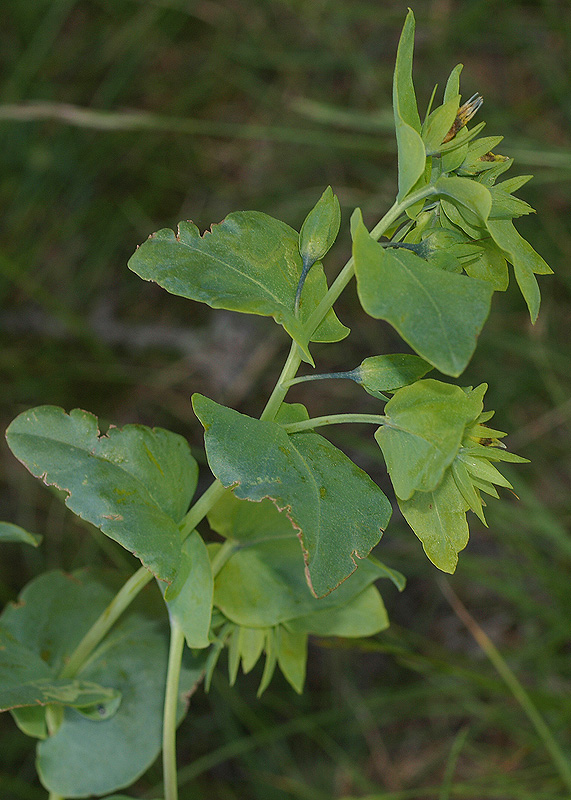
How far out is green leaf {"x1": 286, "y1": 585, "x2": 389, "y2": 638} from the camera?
2.35 ft

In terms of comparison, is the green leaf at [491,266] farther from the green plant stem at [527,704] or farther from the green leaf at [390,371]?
the green plant stem at [527,704]

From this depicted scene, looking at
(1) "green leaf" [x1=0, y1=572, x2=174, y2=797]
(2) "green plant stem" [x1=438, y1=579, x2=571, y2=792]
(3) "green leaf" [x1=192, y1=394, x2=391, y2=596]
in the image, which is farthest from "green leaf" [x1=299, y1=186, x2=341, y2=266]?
(2) "green plant stem" [x1=438, y1=579, x2=571, y2=792]

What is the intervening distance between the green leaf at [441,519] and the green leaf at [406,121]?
0.21m

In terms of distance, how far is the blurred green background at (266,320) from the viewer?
4.86 feet

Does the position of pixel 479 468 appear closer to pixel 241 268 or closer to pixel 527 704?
pixel 241 268

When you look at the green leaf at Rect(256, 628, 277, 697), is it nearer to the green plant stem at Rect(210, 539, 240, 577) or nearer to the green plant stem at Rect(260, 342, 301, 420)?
the green plant stem at Rect(210, 539, 240, 577)

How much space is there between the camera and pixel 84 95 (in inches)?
75.9

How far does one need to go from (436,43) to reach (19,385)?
4.56ft

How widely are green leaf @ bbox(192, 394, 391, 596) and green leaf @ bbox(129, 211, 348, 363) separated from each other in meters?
0.07

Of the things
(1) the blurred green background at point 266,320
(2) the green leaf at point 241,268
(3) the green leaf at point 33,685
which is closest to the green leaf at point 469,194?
(2) the green leaf at point 241,268

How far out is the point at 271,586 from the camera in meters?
0.68

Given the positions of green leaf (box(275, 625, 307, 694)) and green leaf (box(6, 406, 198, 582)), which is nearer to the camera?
green leaf (box(6, 406, 198, 582))

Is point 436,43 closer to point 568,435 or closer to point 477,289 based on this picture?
point 568,435

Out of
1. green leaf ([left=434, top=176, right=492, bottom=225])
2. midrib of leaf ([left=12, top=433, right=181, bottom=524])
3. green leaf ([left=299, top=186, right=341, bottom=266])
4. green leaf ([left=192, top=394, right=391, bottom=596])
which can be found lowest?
midrib of leaf ([left=12, top=433, right=181, bottom=524])
